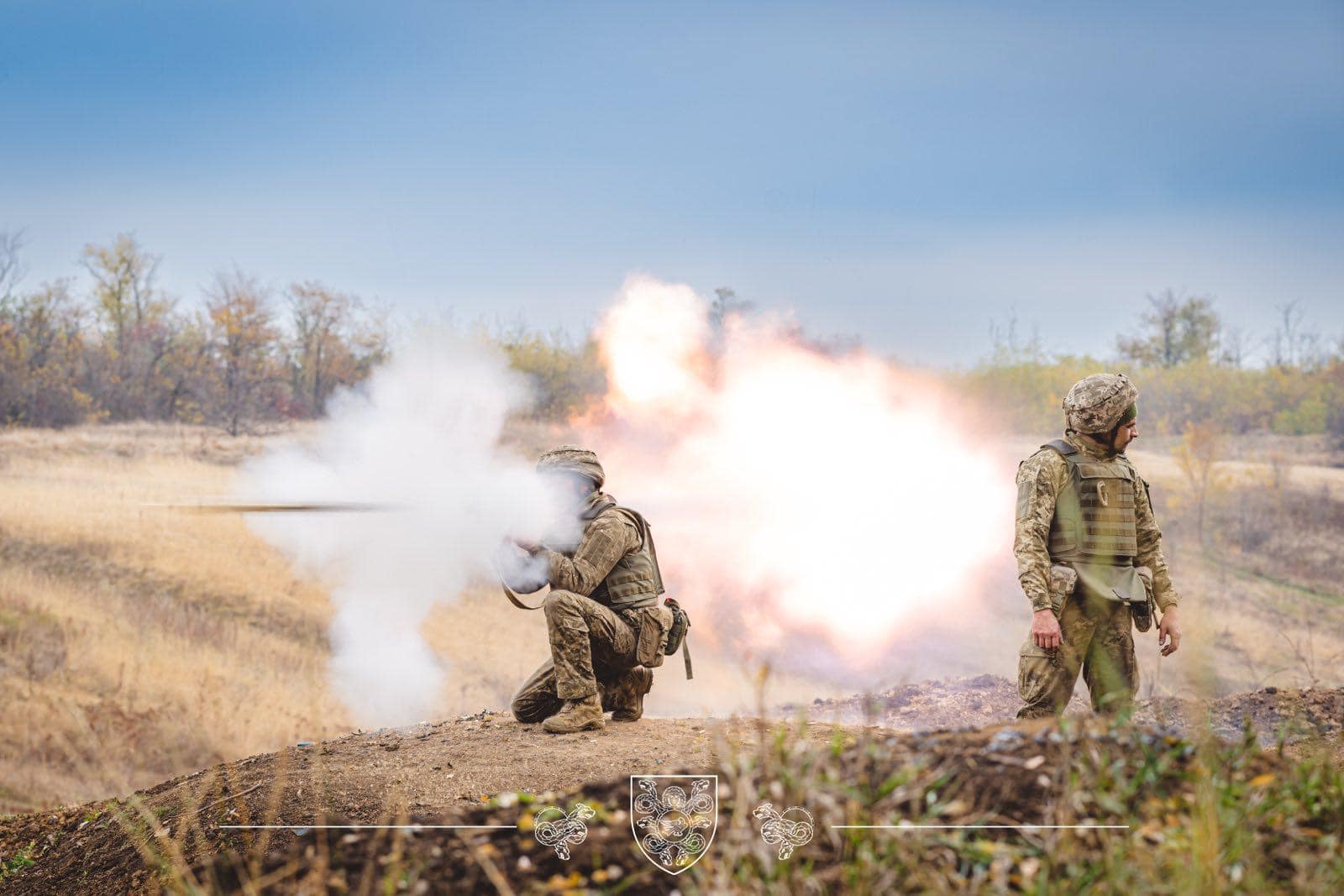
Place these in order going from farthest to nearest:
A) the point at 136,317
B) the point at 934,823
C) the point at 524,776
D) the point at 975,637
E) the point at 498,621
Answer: the point at 136,317 < the point at 975,637 < the point at 498,621 < the point at 524,776 < the point at 934,823

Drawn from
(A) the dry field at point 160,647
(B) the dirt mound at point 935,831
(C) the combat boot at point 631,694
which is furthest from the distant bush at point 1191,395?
(B) the dirt mound at point 935,831

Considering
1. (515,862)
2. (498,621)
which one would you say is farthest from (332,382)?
(515,862)

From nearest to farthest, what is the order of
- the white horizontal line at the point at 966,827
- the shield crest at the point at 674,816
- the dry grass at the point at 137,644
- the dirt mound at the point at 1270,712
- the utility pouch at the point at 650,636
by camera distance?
the white horizontal line at the point at 966,827 < the shield crest at the point at 674,816 < the utility pouch at the point at 650,636 < the dirt mound at the point at 1270,712 < the dry grass at the point at 137,644

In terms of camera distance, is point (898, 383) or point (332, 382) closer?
point (898, 383)

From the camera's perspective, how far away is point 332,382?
3350 cm

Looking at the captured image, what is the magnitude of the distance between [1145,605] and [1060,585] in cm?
63

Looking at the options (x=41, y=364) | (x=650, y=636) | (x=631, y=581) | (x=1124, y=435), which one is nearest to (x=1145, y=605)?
(x=1124, y=435)

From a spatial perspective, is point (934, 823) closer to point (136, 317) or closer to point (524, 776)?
point (524, 776)

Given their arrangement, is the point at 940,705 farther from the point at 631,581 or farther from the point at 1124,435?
the point at 1124,435

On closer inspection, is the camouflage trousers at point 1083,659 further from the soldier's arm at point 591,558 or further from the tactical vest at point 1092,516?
the soldier's arm at point 591,558

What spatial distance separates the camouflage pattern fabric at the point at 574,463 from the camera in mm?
8008

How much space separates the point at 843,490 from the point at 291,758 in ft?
36.9

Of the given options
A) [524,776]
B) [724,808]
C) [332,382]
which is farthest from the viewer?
[332,382]

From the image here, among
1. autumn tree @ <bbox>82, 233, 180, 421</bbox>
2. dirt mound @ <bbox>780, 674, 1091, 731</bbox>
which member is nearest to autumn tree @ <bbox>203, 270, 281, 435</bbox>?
autumn tree @ <bbox>82, 233, 180, 421</bbox>
